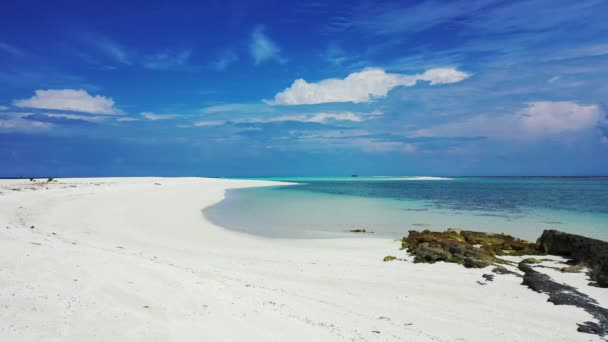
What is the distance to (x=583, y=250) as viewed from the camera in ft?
36.8

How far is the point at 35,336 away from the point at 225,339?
231 cm

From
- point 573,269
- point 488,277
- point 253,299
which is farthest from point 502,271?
point 253,299

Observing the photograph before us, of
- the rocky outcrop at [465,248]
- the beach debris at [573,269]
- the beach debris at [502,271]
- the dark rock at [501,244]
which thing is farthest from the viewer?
the dark rock at [501,244]

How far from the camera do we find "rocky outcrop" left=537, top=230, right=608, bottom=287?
9.68 m

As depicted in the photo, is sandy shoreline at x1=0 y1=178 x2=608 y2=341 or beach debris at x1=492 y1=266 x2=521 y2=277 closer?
sandy shoreline at x1=0 y1=178 x2=608 y2=341

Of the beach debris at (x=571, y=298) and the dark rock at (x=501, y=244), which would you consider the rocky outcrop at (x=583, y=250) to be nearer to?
the dark rock at (x=501, y=244)

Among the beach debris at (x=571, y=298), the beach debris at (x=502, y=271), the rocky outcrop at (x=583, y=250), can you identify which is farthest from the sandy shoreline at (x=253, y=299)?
the rocky outcrop at (x=583, y=250)

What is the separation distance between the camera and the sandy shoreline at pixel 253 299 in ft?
16.6

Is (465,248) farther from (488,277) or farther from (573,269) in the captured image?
(573,269)

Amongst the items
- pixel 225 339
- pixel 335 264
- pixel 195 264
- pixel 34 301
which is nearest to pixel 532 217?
pixel 335 264

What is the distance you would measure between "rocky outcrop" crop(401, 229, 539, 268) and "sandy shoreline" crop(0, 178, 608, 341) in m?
0.57

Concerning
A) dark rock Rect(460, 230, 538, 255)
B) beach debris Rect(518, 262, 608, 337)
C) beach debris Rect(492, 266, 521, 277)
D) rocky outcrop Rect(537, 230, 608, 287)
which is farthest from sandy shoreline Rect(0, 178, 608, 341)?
dark rock Rect(460, 230, 538, 255)

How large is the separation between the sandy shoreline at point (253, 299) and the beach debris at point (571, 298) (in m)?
0.20

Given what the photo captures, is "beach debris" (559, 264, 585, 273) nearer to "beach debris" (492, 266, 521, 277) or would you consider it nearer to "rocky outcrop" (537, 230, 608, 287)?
"rocky outcrop" (537, 230, 608, 287)
